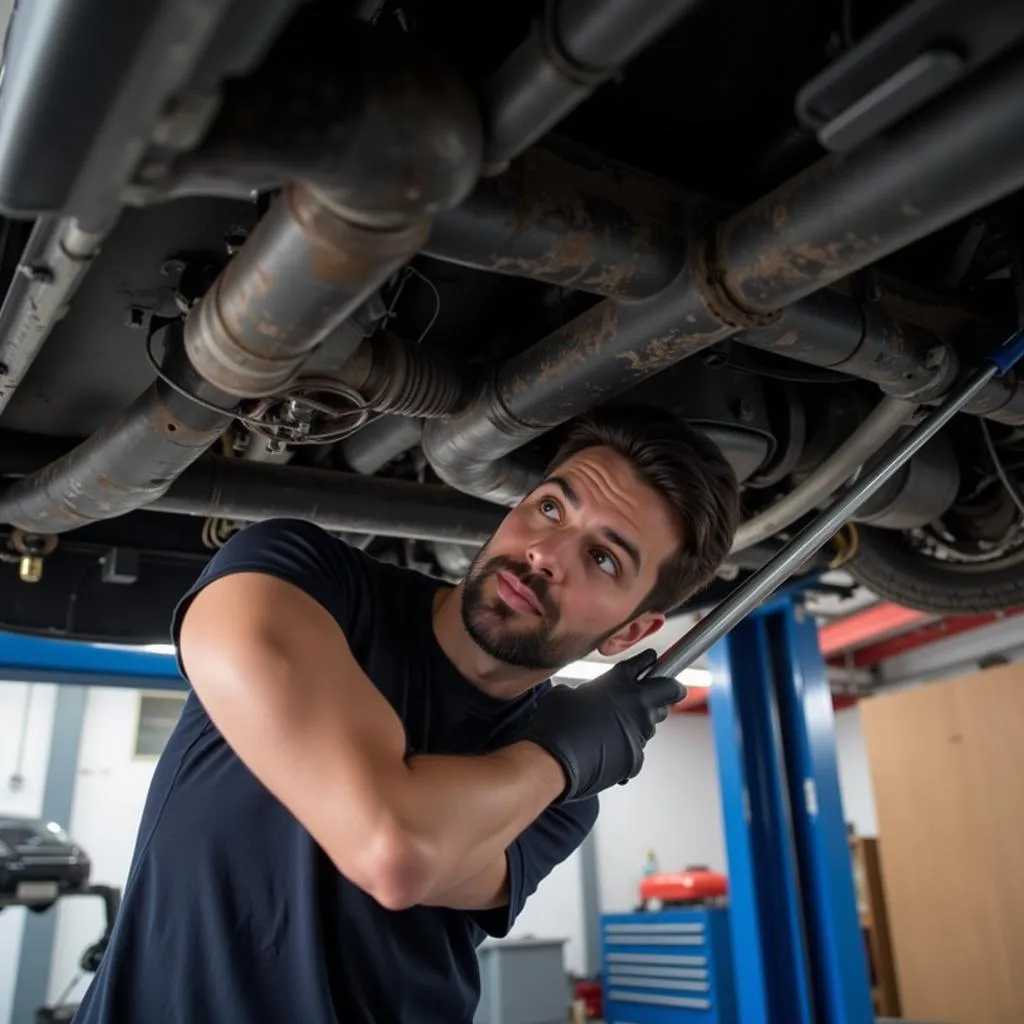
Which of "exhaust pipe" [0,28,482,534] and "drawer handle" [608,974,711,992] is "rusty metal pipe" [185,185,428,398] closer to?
"exhaust pipe" [0,28,482,534]

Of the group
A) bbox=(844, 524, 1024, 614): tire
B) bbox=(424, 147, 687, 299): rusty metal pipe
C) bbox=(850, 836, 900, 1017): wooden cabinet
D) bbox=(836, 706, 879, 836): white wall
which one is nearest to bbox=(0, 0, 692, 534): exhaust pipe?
bbox=(424, 147, 687, 299): rusty metal pipe

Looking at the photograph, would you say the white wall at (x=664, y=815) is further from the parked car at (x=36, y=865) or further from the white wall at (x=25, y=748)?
the parked car at (x=36, y=865)

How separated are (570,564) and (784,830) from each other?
3.61ft

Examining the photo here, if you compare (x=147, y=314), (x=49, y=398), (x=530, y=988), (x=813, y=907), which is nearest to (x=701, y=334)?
(x=147, y=314)

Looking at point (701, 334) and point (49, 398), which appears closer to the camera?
point (701, 334)

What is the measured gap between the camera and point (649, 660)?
3.00 ft

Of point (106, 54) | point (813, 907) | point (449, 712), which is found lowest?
point (813, 907)

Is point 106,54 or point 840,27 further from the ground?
point 840,27

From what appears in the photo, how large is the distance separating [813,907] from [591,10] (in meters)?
1.67

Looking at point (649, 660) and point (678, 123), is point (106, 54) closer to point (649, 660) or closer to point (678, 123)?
point (678, 123)

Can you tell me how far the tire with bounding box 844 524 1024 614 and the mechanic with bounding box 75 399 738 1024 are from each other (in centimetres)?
50

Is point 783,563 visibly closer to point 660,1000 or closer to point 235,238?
point 235,238

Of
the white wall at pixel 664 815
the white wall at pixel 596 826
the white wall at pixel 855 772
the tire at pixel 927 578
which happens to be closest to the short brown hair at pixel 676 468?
the tire at pixel 927 578

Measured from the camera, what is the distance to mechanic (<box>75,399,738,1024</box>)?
2.06 ft
